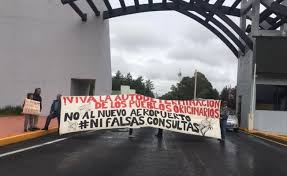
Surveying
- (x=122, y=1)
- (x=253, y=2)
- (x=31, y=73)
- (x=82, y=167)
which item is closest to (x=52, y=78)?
(x=31, y=73)

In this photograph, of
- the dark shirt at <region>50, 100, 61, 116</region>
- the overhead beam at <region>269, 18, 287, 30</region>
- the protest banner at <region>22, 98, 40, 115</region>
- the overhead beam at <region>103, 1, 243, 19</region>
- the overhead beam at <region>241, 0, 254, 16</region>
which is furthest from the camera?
the overhead beam at <region>103, 1, 243, 19</region>

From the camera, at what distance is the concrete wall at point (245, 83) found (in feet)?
144

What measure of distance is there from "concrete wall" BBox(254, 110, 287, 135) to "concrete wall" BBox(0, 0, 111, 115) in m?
14.1

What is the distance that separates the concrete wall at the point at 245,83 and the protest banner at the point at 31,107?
24899 millimetres

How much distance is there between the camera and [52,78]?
4209 centimetres

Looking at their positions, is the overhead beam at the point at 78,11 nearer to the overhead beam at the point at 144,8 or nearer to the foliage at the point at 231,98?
the overhead beam at the point at 144,8

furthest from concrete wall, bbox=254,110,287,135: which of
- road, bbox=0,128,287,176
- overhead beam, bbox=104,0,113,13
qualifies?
road, bbox=0,128,287,176

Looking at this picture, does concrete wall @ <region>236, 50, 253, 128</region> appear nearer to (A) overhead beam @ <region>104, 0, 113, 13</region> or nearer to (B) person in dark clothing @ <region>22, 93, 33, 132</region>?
(A) overhead beam @ <region>104, 0, 113, 13</region>

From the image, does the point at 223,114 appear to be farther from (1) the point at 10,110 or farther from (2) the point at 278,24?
(2) the point at 278,24

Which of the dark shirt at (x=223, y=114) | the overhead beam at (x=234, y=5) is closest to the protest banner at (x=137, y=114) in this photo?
the dark shirt at (x=223, y=114)

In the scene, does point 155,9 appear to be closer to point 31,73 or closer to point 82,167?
point 31,73

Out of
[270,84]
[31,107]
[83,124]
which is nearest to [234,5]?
[270,84]

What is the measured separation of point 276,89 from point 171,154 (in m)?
29.0

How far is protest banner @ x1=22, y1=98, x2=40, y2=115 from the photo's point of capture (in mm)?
20094
